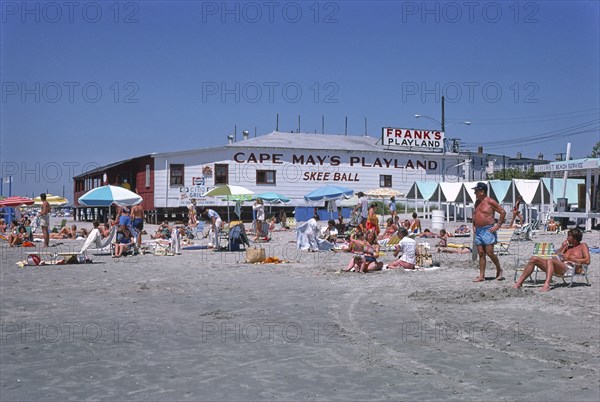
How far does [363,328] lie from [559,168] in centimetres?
2286

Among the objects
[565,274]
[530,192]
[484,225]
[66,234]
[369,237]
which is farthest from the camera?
[530,192]

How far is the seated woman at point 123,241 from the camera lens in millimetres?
19203

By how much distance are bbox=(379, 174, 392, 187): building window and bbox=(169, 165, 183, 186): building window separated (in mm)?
14810

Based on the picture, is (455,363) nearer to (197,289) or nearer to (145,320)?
(145,320)

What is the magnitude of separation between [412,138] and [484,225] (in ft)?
136

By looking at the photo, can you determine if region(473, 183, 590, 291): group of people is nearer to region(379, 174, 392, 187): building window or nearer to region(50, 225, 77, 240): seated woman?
region(50, 225, 77, 240): seated woman

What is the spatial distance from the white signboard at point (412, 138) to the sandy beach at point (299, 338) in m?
39.6

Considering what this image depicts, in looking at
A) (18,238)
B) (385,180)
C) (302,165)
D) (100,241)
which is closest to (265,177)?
(302,165)

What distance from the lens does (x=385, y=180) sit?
50.7m

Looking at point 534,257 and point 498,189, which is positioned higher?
point 498,189

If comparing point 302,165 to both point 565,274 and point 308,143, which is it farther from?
point 565,274

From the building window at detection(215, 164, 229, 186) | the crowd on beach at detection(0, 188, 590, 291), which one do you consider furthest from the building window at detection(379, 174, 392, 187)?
the crowd on beach at detection(0, 188, 590, 291)

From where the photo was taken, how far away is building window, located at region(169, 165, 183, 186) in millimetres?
44344

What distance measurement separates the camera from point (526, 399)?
584 cm
